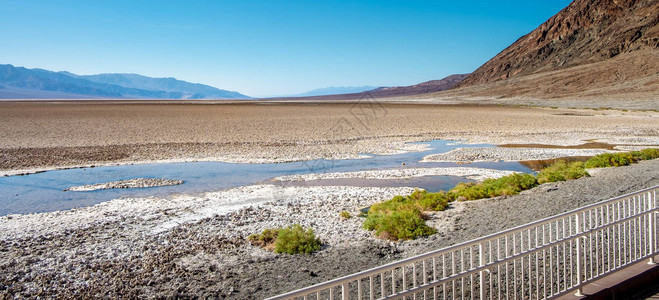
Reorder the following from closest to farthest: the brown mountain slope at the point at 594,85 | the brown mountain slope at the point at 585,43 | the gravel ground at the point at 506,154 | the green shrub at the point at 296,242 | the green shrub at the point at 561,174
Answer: the green shrub at the point at 296,242, the green shrub at the point at 561,174, the gravel ground at the point at 506,154, the brown mountain slope at the point at 594,85, the brown mountain slope at the point at 585,43

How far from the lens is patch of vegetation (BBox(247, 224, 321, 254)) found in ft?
27.8

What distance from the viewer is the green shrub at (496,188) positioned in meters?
12.4

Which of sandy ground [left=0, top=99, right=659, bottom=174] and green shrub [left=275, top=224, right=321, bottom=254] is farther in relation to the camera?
sandy ground [left=0, top=99, right=659, bottom=174]

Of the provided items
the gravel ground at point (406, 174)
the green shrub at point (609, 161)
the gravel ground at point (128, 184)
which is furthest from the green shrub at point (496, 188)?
the gravel ground at point (128, 184)

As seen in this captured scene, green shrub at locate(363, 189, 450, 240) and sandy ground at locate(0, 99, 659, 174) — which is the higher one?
sandy ground at locate(0, 99, 659, 174)

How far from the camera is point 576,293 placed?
5488 mm

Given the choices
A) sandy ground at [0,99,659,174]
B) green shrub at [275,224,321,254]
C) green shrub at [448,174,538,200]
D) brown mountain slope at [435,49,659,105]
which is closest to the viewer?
green shrub at [275,224,321,254]

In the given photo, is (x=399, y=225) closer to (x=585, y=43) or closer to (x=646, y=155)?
(x=646, y=155)

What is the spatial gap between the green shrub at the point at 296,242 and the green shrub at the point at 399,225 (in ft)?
4.46

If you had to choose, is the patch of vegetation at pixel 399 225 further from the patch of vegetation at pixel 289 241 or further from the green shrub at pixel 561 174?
the green shrub at pixel 561 174

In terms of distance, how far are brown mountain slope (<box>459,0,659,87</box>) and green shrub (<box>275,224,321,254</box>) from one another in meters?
107

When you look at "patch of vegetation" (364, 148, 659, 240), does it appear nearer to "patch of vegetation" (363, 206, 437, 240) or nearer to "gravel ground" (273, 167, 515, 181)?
"patch of vegetation" (363, 206, 437, 240)

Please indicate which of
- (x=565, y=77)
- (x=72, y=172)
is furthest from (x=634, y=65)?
(x=72, y=172)

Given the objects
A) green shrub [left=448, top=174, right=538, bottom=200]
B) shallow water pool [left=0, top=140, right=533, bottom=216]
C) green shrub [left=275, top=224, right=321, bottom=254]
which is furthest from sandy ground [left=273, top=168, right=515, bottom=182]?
→ green shrub [left=275, top=224, right=321, bottom=254]
